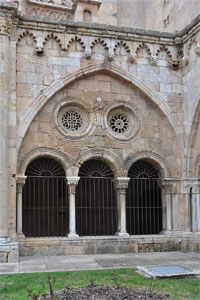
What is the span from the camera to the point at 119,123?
1298cm

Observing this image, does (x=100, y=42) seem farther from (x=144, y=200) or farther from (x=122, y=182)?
(x=144, y=200)

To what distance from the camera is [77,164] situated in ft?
39.7

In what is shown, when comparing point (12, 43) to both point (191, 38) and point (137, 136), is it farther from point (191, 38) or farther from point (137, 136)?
point (191, 38)

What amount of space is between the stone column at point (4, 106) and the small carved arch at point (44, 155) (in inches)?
37.3

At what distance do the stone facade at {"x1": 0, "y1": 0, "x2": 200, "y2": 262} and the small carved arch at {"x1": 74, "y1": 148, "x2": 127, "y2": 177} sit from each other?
0.10 ft

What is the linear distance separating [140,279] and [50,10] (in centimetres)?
1260

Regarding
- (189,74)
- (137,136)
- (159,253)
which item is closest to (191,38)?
(189,74)

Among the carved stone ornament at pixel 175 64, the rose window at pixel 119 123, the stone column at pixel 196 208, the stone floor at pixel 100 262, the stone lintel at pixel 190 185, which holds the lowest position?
the stone floor at pixel 100 262

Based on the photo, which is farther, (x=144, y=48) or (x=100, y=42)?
(x=144, y=48)

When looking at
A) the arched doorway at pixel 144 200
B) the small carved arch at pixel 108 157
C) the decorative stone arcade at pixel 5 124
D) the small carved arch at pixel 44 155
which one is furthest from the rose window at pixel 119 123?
the decorative stone arcade at pixel 5 124

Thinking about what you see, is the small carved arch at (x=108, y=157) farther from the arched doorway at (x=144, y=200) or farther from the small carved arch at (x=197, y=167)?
the small carved arch at (x=197, y=167)

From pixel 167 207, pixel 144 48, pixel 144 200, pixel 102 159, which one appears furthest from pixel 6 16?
pixel 144 200

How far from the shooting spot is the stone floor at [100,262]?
30.3ft

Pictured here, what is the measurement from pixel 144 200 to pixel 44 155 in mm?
4589
